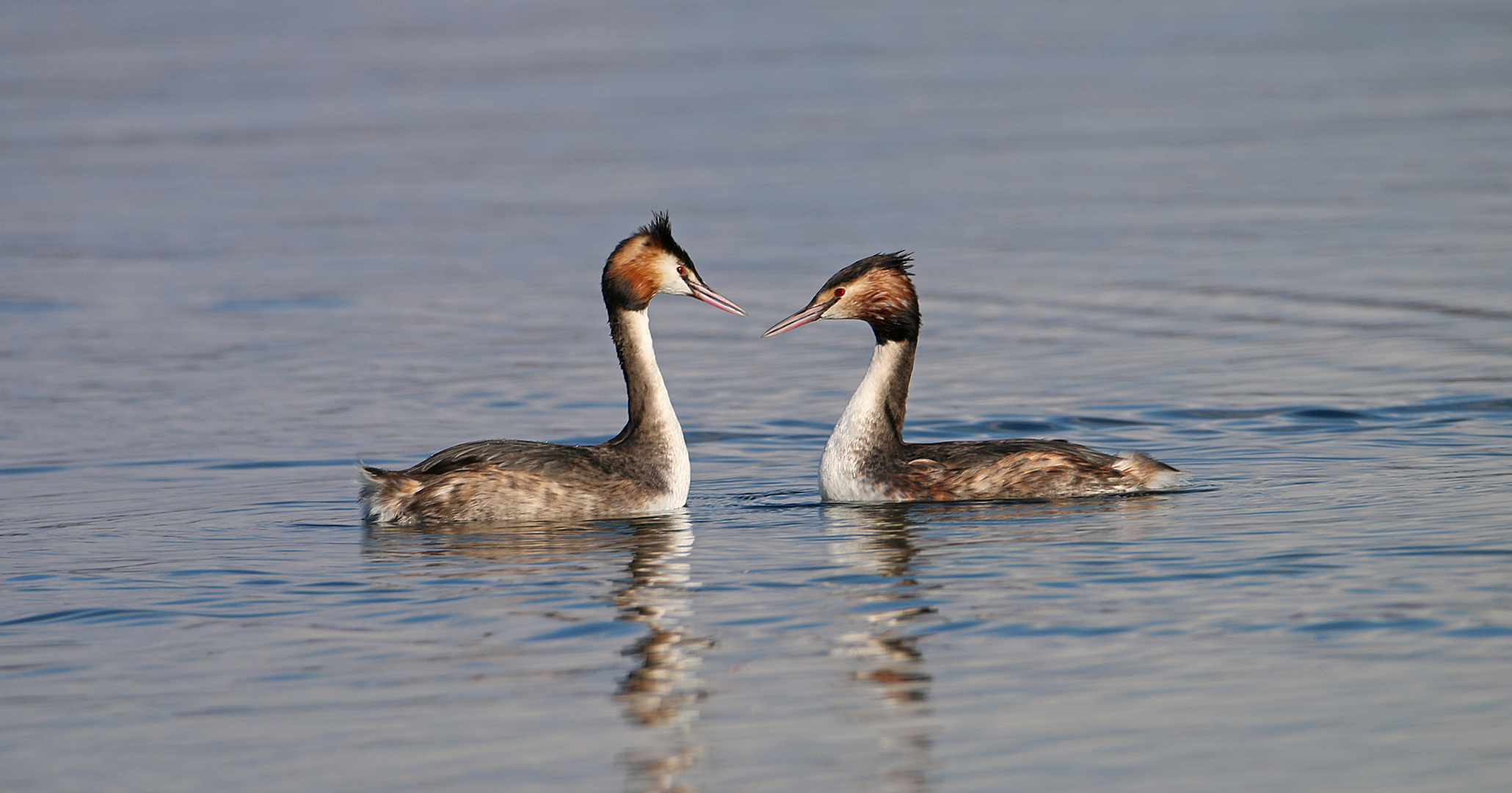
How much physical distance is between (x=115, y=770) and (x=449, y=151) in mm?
23254

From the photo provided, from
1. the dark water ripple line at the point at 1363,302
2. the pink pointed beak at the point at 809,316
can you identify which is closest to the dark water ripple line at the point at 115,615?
the pink pointed beak at the point at 809,316

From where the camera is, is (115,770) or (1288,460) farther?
(1288,460)

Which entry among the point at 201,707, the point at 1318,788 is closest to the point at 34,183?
the point at 201,707

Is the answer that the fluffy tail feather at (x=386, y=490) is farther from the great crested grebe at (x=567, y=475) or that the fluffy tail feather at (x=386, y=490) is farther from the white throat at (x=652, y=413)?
the white throat at (x=652, y=413)

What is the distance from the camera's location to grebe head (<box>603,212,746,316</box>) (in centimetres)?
1170

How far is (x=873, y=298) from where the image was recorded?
11.9 meters

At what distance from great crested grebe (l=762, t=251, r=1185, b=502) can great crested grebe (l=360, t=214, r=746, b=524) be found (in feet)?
2.70

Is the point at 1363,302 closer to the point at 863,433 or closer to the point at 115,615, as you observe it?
the point at 863,433

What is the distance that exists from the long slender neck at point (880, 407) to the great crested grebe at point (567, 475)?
945 mm

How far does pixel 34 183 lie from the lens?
27000 mm

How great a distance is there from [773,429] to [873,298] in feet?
7.07

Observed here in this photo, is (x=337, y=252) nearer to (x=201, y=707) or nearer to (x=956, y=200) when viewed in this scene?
(x=956, y=200)

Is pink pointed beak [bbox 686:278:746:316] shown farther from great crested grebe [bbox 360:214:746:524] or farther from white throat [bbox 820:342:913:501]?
white throat [bbox 820:342:913:501]

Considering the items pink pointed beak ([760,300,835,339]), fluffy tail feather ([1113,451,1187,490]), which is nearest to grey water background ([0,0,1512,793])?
fluffy tail feather ([1113,451,1187,490])
